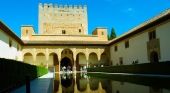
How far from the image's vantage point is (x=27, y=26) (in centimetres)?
4891

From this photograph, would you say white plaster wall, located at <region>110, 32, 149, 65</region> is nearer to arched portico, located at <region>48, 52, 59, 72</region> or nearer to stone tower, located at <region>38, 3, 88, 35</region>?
arched portico, located at <region>48, 52, 59, 72</region>

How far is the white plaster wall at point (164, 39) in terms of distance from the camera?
22672mm

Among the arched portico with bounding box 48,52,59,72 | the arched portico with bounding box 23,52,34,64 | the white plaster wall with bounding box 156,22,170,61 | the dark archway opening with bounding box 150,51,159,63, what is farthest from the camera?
the arched portico with bounding box 48,52,59,72

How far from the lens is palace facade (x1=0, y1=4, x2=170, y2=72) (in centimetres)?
2508

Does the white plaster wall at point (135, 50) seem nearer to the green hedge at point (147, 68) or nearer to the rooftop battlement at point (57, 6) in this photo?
the green hedge at point (147, 68)

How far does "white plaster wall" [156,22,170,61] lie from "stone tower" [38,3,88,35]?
3674cm

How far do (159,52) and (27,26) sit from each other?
29.5m

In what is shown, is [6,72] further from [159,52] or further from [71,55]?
[71,55]

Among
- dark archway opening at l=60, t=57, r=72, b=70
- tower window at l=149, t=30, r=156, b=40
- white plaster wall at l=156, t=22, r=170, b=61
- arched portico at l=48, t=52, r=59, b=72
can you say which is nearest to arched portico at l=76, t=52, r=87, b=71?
dark archway opening at l=60, t=57, r=72, b=70

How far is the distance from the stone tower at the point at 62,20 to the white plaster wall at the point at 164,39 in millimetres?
36741

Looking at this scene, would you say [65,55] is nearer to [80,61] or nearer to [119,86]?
[80,61]

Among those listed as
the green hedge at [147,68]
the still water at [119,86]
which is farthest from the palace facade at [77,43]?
the still water at [119,86]

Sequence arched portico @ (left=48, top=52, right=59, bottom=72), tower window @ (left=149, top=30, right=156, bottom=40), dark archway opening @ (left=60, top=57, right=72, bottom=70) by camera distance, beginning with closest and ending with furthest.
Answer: tower window @ (left=149, top=30, right=156, bottom=40)
arched portico @ (left=48, top=52, right=59, bottom=72)
dark archway opening @ (left=60, top=57, right=72, bottom=70)

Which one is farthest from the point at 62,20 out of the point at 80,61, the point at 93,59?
the point at 93,59
